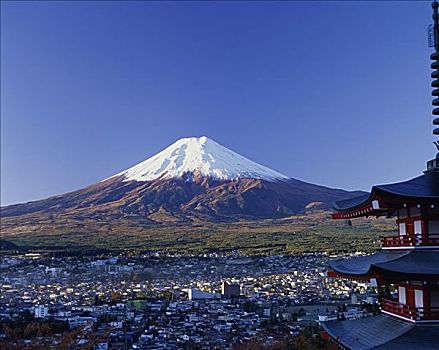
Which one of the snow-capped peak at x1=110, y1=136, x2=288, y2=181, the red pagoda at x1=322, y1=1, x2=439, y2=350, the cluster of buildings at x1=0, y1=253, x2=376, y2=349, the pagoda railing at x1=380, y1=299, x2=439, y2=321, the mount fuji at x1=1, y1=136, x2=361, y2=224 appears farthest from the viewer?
the snow-capped peak at x1=110, y1=136, x2=288, y2=181

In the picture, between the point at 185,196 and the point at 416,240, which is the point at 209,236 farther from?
the point at 416,240

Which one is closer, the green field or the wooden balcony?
the wooden balcony

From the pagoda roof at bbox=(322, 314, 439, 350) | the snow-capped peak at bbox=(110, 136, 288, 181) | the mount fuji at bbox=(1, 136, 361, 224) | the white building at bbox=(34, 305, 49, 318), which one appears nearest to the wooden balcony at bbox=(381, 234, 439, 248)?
the pagoda roof at bbox=(322, 314, 439, 350)

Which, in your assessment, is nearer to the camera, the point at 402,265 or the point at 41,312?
the point at 402,265

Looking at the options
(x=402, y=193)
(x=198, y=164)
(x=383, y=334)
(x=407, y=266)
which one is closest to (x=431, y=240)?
(x=407, y=266)

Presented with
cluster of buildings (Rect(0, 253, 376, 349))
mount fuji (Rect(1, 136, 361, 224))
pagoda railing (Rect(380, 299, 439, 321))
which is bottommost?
cluster of buildings (Rect(0, 253, 376, 349))

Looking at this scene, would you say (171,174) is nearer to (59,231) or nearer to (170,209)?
(170,209)

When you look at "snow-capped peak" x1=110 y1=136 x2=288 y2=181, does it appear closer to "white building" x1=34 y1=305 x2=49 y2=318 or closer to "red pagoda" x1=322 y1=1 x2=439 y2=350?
"white building" x1=34 y1=305 x2=49 y2=318

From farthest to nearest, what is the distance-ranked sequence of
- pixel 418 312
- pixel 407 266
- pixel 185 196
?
pixel 185 196, pixel 418 312, pixel 407 266

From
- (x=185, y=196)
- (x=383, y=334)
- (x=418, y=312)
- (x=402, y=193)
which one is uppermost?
(x=185, y=196)
